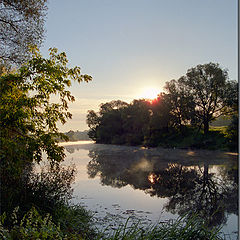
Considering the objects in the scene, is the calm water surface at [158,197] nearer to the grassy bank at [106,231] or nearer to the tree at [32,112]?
the grassy bank at [106,231]

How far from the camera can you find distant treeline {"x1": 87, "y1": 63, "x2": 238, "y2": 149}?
42.3 metres

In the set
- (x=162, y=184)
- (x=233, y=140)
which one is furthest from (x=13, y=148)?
(x=233, y=140)

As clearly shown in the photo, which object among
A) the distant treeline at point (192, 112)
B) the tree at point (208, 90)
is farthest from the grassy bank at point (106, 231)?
the tree at point (208, 90)

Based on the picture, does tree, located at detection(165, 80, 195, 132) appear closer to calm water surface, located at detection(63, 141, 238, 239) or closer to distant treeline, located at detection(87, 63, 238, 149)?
distant treeline, located at detection(87, 63, 238, 149)

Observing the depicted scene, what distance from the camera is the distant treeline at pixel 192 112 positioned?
42.3 meters

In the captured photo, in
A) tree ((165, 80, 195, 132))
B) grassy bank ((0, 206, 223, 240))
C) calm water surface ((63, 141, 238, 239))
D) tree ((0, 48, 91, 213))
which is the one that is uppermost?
tree ((165, 80, 195, 132))

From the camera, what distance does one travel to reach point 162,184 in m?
14.0

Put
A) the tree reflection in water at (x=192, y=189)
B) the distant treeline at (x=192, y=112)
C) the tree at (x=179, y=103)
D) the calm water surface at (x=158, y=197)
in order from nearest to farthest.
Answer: the calm water surface at (x=158, y=197)
the tree reflection in water at (x=192, y=189)
the distant treeline at (x=192, y=112)
the tree at (x=179, y=103)

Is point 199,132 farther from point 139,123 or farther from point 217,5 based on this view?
point 217,5

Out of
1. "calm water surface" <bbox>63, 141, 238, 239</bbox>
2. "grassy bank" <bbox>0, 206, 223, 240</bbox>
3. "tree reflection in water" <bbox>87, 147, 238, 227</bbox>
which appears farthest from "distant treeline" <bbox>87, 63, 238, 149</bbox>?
"grassy bank" <bbox>0, 206, 223, 240</bbox>

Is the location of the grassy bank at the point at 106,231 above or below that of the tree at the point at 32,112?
below

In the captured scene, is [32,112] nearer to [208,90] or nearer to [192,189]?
[192,189]

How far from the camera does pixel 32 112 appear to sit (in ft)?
21.5

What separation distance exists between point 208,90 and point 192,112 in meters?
4.77
